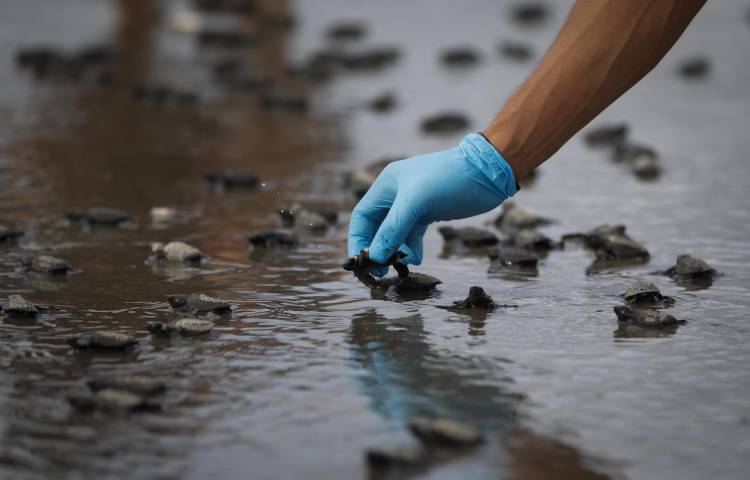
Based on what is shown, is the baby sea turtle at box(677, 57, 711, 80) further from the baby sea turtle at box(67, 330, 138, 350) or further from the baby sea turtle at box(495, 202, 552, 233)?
the baby sea turtle at box(67, 330, 138, 350)

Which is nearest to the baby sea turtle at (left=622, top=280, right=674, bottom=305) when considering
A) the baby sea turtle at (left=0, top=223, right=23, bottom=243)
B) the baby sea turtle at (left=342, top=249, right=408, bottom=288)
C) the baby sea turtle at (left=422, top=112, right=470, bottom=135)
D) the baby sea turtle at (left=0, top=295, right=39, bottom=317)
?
the baby sea turtle at (left=342, top=249, right=408, bottom=288)

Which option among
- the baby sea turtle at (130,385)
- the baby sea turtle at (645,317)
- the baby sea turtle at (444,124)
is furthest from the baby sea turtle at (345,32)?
the baby sea turtle at (130,385)

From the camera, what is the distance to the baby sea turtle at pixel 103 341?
8.62ft

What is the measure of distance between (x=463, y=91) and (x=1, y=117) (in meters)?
2.30

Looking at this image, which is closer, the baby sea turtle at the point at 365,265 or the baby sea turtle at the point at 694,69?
the baby sea turtle at the point at 365,265

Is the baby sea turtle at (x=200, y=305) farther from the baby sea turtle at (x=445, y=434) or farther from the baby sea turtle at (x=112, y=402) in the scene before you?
the baby sea turtle at (x=445, y=434)

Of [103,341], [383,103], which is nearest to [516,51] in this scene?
[383,103]

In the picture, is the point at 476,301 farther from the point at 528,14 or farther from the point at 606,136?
the point at 528,14

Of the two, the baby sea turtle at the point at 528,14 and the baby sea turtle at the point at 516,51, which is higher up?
the baby sea turtle at the point at 528,14

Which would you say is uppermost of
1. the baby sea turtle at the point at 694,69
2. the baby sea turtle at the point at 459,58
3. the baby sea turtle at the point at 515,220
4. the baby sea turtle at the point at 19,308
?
the baby sea turtle at the point at 459,58

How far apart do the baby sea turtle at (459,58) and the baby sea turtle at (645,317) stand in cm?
465

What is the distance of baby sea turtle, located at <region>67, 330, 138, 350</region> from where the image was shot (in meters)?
2.63

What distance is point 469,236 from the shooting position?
3688 millimetres

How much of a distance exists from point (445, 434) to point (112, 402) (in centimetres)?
60
